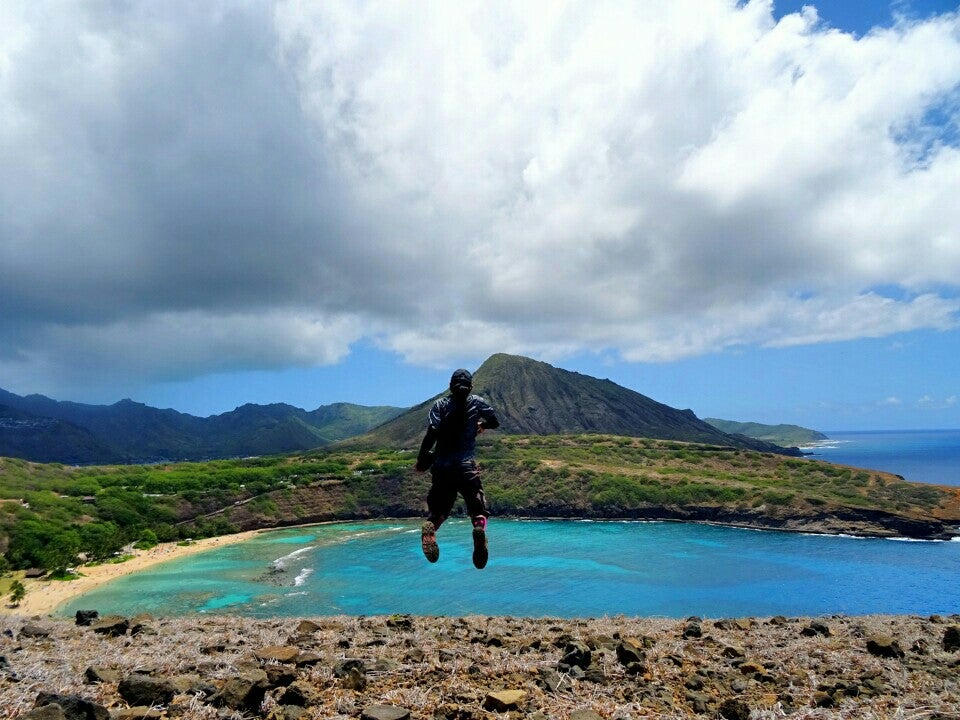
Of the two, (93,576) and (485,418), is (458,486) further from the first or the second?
(93,576)

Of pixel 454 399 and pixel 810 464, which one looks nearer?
pixel 454 399

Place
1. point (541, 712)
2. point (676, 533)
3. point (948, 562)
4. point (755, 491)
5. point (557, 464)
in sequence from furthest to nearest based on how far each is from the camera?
point (557, 464) → point (755, 491) → point (676, 533) → point (948, 562) → point (541, 712)

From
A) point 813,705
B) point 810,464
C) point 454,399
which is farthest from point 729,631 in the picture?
→ point 810,464

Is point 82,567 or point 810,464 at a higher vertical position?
point 810,464

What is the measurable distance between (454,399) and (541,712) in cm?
458

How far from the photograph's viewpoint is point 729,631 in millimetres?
13211

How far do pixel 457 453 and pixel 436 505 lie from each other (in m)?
1.04

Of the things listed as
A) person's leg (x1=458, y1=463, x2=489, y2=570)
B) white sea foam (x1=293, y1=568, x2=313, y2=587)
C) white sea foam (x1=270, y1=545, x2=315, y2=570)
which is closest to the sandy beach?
white sea foam (x1=270, y1=545, x2=315, y2=570)

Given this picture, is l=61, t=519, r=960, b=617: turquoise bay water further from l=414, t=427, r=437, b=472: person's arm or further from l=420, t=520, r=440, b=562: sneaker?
l=414, t=427, r=437, b=472: person's arm

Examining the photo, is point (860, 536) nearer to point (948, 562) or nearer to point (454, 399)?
point (948, 562)

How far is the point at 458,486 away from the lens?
29.0ft

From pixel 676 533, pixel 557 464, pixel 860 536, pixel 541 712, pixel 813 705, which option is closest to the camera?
pixel 541 712

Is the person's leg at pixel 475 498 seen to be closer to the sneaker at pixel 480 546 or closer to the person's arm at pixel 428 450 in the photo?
the sneaker at pixel 480 546

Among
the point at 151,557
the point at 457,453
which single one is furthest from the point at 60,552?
the point at 457,453
